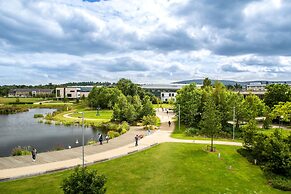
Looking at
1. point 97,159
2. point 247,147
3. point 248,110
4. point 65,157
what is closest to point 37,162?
point 65,157

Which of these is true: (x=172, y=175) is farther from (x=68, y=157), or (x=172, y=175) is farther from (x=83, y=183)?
(x=83, y=183)

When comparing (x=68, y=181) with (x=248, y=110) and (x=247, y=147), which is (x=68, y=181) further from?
(x=248, y=110)

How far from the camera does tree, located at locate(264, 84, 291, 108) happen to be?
68.3 meters

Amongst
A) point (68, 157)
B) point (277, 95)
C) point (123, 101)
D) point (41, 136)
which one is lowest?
point (41, 136)

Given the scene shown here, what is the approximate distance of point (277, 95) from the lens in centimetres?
6962

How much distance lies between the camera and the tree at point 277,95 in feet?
224

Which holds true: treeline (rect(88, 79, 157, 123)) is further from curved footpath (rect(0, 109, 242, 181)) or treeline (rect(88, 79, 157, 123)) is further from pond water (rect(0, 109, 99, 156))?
curved footpath (rect(0, 109, 242, 181))

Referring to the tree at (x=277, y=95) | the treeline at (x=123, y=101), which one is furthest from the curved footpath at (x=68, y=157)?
the tree at (x=277, y=95)

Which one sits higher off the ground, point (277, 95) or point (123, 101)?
point (277, 95)

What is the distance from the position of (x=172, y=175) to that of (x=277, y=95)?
52703mm

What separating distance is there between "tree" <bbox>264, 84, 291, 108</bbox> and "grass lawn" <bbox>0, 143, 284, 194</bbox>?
40162mm

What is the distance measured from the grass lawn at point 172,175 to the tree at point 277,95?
40162mm

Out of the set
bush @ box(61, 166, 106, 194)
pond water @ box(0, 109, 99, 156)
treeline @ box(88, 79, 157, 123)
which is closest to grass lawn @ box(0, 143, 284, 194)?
bush @ box(61, 166, 106, 194)

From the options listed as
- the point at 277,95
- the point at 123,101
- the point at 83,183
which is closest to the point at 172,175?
the point at 83,183
